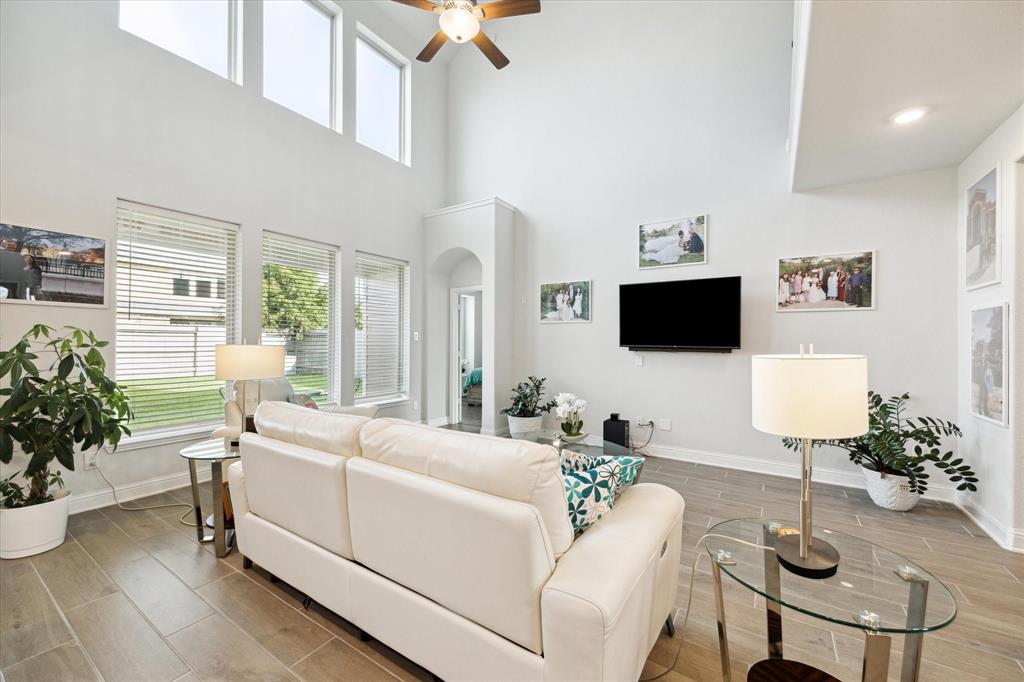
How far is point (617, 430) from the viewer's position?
4.56 metres

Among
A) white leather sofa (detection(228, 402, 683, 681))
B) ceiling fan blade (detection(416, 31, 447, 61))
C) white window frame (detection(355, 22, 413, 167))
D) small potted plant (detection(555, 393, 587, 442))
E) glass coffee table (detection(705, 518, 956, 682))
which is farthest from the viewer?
white window frame (detection(355, 22, 413, 167))

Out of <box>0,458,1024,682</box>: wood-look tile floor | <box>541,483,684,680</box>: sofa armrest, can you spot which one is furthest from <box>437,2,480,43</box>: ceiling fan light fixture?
<box>0,458,1024,682</box>: wood-look tile floor

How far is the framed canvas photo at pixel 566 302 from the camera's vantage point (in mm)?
5273

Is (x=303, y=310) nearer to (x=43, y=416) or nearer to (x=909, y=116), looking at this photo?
(x=43, y=416)

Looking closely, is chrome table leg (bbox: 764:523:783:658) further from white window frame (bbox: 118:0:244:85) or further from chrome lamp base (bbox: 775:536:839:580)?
white window frame (bbox: 118:0:244:85)

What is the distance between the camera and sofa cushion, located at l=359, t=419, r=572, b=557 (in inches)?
52.3

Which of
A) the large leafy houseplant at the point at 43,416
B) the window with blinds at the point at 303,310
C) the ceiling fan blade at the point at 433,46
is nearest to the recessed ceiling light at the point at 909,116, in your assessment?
the ceiling fan blade at the point at 433,46

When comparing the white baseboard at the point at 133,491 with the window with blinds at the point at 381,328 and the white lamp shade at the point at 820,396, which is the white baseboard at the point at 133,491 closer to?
the window with blinds at the point at 381,328

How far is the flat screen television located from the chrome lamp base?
3.12 meters

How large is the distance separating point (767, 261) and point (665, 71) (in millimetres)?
2408

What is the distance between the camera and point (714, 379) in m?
4.46

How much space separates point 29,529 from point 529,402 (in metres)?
4.15

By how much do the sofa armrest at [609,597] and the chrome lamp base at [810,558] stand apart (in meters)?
0.37

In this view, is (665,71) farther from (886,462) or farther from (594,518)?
(594,518)
